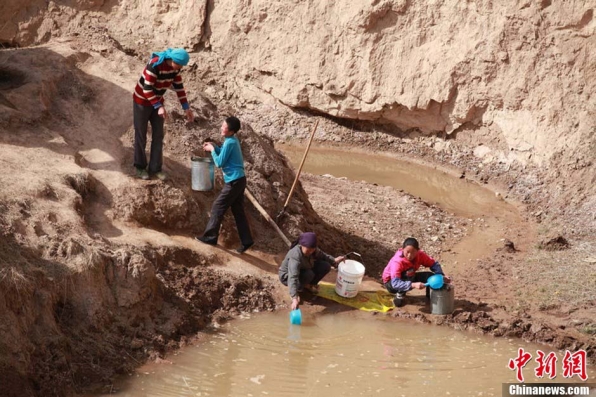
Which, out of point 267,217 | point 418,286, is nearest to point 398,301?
point 418,286

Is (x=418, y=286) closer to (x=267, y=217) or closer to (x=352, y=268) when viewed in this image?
(x=352, y=268)

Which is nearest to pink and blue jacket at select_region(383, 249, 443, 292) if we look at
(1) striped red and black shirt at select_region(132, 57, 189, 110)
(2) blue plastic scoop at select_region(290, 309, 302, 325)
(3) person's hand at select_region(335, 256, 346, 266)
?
(3) person's hand at select_region(335, 256, 346, 266)

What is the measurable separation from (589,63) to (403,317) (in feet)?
24.5

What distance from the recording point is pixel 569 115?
14.4 metres

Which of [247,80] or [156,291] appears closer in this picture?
[156,291]

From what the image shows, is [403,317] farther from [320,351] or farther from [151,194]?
[151,194]

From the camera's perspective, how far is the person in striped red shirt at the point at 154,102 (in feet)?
29.8

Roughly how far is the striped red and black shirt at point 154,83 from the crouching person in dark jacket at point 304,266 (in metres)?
2.23

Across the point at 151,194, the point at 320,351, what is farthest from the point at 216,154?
the point at 320,351

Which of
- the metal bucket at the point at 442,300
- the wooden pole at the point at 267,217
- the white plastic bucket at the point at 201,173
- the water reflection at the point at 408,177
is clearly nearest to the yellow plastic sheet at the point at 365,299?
the metal bucket at the point at 442,300

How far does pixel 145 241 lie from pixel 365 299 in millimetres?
2460

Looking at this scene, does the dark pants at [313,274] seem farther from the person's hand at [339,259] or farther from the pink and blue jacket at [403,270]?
the pink and blue jacket at [403,270]

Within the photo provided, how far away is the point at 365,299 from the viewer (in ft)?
30.1

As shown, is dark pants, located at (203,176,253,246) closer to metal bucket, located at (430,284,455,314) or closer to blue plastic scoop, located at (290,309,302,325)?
blue plastic scoop, located at (290,309,302,325)
